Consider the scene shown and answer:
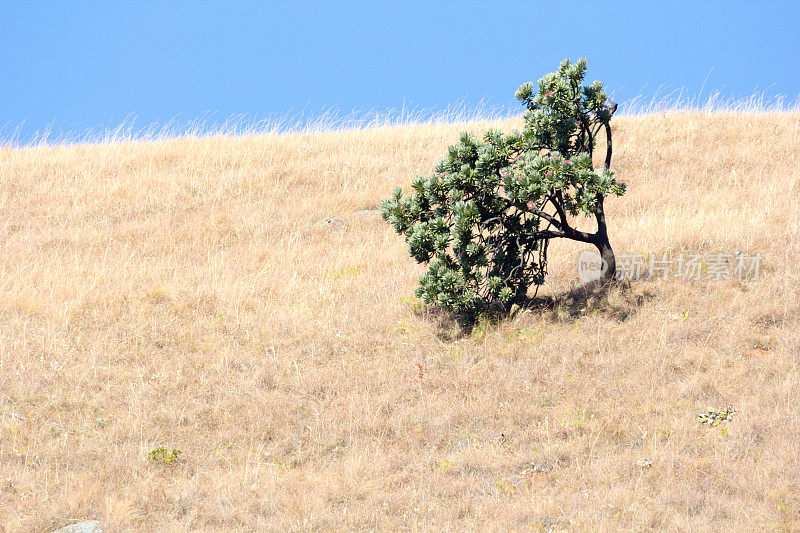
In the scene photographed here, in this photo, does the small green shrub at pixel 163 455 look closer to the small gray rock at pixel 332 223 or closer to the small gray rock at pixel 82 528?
the small gray rock at pixel 82 528

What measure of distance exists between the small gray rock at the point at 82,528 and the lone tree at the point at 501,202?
18.9 ft

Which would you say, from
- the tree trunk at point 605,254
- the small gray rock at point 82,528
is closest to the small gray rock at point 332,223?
the tree trunk at point 605,254

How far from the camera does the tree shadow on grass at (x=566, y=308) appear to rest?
11039 mm

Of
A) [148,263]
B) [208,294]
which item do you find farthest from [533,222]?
[148,263]

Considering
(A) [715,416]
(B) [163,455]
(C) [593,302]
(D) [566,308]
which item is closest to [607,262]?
(C) [593,302]

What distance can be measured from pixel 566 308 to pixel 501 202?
209 cm

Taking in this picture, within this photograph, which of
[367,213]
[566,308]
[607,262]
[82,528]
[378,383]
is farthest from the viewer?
[367,213]

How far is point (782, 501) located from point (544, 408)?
2932mm

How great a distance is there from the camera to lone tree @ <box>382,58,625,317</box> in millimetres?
10867

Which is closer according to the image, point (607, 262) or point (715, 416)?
point (715, 416)

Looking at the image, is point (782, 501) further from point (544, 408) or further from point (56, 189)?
point (56, 189)

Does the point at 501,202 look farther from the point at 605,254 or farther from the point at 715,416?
the point at 715,416

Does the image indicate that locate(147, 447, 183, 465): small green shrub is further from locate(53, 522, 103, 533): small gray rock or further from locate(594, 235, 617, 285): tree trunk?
locate(594, 235, 617, 285): tree trunk

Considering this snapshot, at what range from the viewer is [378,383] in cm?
976
